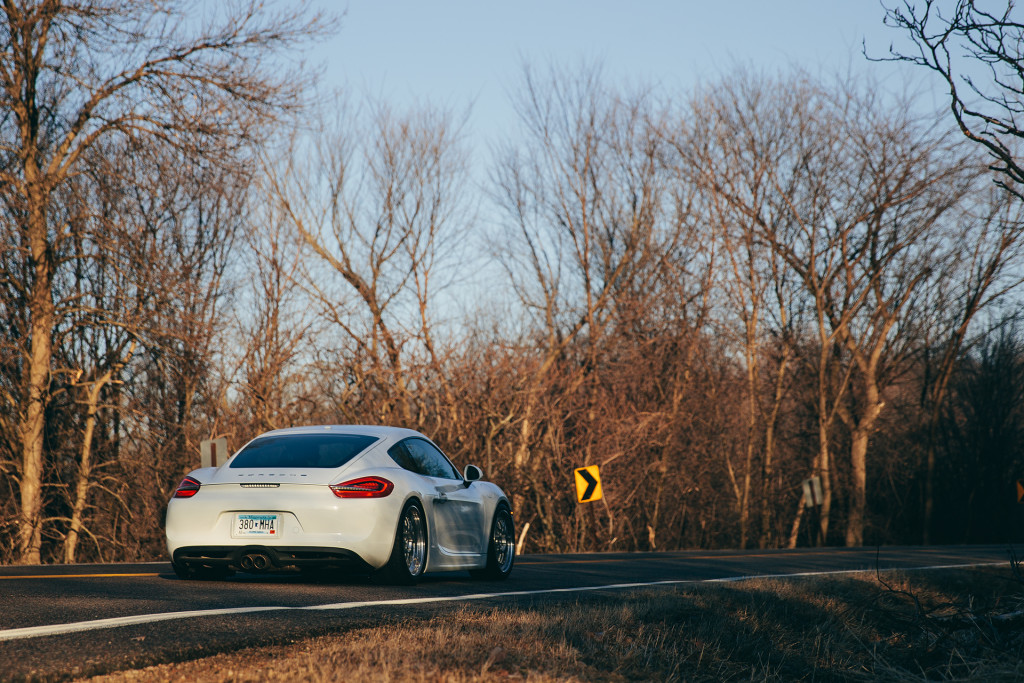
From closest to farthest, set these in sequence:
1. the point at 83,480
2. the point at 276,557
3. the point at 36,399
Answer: the point at 276,557 → the point at 36,399 → the point at 83,480

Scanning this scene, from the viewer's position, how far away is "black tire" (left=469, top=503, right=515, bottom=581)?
11.4 metres

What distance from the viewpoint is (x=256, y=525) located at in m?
9.03

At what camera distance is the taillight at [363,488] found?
29.9 ft

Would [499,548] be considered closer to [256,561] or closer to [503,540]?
[503,540]

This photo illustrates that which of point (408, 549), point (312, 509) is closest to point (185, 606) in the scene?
point (312, 509)

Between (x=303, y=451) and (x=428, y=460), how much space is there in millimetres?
1480

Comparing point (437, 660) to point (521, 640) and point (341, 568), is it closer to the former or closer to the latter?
point (521, 640)

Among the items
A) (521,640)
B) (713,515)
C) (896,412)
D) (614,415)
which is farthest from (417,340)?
(896,412)

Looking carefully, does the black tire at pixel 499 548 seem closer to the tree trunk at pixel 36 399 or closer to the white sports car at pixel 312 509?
the white sports car at pixel 312 509

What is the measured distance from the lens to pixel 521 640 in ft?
21.9

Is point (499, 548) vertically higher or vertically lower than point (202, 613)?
higher

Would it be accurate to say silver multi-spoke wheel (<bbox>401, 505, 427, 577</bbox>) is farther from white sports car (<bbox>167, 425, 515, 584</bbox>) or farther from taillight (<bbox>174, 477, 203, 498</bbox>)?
taillight (<bbox>174, 477, 203, 498</bbox>)

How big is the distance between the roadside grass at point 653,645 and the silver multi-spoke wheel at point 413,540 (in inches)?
52.5

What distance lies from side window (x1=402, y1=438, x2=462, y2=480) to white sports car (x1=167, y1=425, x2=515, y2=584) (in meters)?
0.12
